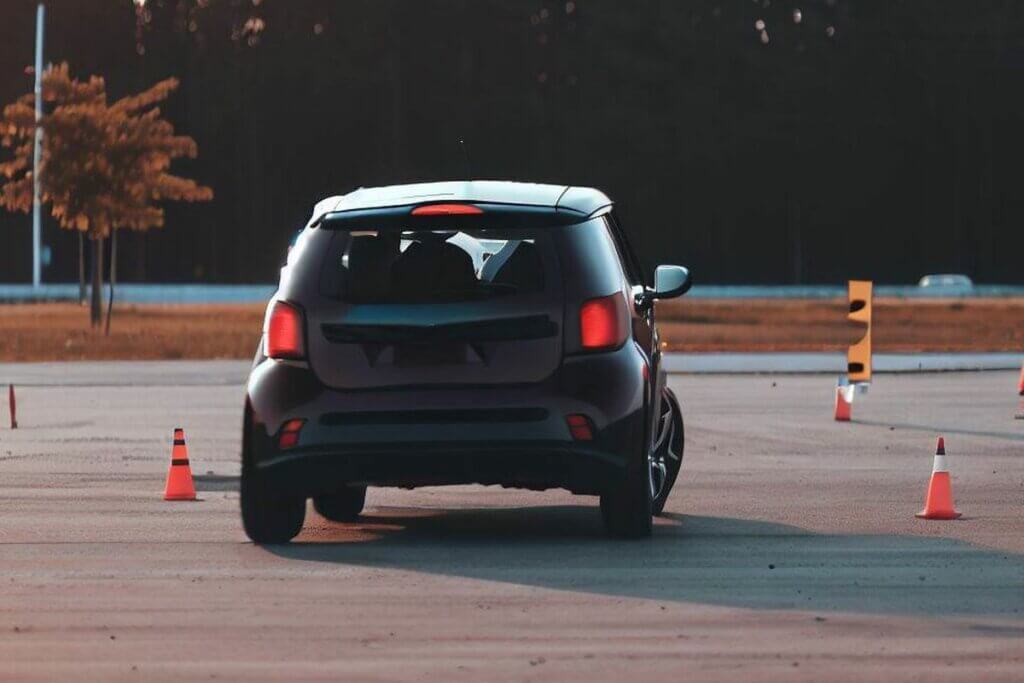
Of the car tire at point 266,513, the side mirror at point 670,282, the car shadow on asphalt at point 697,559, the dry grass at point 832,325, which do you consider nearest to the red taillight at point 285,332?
the car tire at point 266,513

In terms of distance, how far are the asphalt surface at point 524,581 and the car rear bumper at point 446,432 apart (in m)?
0.42

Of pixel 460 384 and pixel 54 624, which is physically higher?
pixel 460 384

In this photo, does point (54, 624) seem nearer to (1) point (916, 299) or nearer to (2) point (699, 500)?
(2) point (699, 500)

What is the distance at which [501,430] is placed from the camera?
11430 millimetres

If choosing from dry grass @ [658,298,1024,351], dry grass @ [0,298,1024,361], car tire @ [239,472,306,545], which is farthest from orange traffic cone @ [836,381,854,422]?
dry grass @ [0,298,1024,361]

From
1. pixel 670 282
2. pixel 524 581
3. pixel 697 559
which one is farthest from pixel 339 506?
pixel 524 581

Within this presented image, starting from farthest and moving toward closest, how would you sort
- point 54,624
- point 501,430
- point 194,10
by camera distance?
point 194,10
point 501,430
point 54,624

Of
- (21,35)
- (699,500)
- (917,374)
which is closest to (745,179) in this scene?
(21,35)

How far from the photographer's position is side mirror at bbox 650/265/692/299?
42.5 feet

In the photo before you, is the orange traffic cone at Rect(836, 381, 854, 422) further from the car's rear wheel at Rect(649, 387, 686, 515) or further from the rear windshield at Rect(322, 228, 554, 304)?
the rear windshield at Rect(322, 228, 554, 304)

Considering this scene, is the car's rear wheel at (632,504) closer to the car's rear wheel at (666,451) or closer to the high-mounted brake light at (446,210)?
the car's rear wheel at (666,451)

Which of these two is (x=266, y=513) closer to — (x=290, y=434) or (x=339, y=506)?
(x=290, y=434)

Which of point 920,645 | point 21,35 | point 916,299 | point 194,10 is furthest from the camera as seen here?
point 194,10

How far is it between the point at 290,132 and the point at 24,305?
4037 cm
